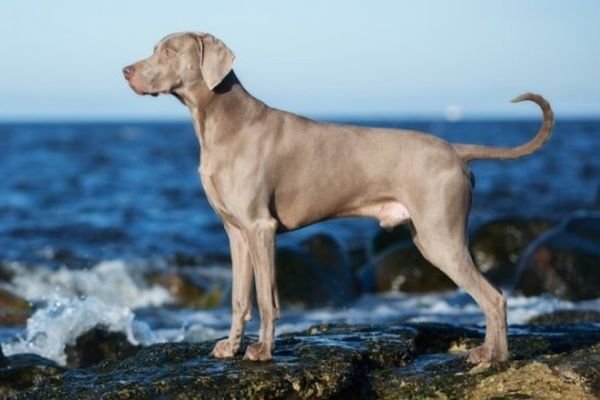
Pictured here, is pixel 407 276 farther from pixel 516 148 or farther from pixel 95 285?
pixel 516 148

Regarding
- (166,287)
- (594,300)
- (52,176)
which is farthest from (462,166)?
(52,176)

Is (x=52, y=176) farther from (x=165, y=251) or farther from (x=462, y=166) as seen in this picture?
(x=462, y=166)

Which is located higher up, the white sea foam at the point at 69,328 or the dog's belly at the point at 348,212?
the dog's belly at the point at 348,212

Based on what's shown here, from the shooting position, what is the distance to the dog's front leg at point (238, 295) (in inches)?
324

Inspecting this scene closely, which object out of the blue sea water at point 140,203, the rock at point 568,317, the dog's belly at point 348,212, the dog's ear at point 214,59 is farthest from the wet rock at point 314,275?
the dog's ear at point 214,59

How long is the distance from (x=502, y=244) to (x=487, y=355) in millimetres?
11880

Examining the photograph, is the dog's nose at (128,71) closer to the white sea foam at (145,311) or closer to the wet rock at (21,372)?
the wet rock at (21,372)

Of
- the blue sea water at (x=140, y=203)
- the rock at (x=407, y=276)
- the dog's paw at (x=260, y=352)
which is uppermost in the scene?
the dog's paw at (x=260, y=352)

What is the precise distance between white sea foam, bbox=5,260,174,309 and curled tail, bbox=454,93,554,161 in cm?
1094

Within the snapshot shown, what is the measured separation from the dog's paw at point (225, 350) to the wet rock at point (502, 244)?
11.1 m

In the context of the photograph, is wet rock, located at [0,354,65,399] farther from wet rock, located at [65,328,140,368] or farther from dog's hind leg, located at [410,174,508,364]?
dog's hind leg, located at [410,174,508,364]

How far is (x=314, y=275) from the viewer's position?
55.4 ft

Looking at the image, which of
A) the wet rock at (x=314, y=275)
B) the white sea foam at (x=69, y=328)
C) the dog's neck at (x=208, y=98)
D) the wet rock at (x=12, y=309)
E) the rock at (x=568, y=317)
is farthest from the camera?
the wet rock at (x=314, y=275)

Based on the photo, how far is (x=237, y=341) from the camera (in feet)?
27.1
